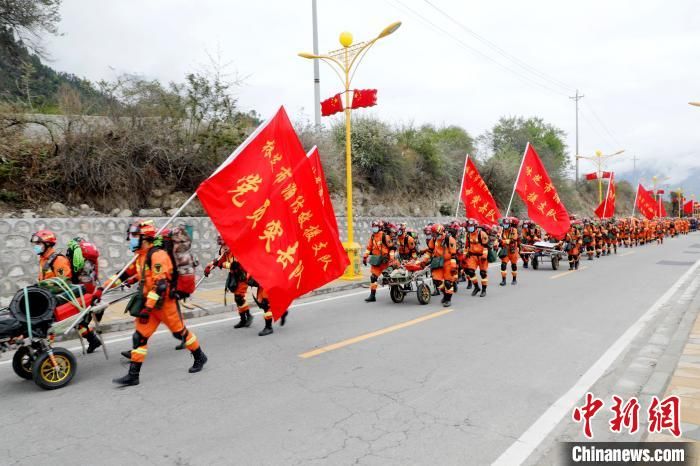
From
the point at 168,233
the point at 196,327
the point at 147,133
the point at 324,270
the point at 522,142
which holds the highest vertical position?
the point at 522,142

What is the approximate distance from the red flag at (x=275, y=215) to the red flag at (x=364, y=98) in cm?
693

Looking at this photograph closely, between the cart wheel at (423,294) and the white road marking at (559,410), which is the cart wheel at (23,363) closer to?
the white road marking at (559,410)

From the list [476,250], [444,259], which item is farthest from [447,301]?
[476,250]

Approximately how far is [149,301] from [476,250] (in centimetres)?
822

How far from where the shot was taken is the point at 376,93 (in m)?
13.1

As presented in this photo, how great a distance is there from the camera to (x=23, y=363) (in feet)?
17.7

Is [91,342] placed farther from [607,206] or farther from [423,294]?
[607,206]

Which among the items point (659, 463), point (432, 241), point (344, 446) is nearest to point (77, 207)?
point (432, 241)

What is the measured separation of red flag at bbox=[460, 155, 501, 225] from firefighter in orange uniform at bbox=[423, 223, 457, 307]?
4536mm

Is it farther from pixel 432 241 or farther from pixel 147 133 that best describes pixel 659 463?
pixel 147 133

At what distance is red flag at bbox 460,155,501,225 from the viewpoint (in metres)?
14.4

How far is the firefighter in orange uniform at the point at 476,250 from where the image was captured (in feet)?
37.1

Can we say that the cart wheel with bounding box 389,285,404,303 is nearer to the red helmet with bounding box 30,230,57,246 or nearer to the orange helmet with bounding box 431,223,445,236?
the orange helmet with bounding box 431,223,445,236

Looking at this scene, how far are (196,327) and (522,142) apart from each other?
53.4 meters
